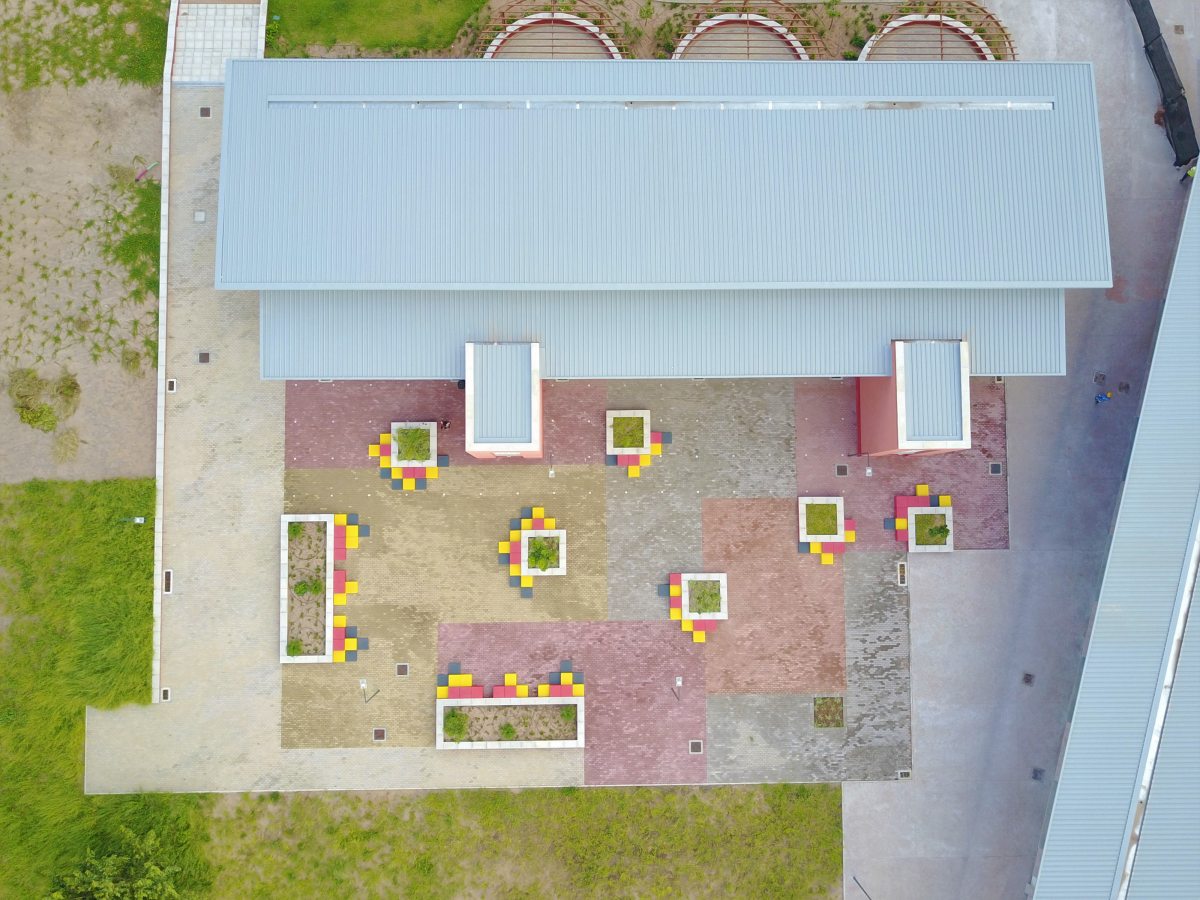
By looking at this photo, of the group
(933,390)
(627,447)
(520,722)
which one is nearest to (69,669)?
(520,722)

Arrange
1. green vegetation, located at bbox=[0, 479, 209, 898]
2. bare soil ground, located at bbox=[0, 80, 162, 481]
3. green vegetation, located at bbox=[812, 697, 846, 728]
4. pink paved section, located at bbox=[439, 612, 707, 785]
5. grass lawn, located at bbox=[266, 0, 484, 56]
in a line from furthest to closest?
grass lawn, located at bbox=[266, 0, 484, 56]
bare soil ground, located at bbox=[0, 80, 162, 481]
green vegetation, located at bbox=[812, 697, 846, 728]
pink paved section, located at bbox=[439, 612, 707, 785]
green vegetation, located at bbox=[0, 479, 209, 898]

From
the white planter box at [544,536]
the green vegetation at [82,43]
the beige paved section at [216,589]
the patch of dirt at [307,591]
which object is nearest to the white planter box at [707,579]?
the white planter box at [544,536]

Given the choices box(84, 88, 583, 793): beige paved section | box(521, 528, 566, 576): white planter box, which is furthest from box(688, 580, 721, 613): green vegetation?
box(84, 88, 583, 793): beige paved section

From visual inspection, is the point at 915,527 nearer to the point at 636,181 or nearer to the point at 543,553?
the point at 543,553

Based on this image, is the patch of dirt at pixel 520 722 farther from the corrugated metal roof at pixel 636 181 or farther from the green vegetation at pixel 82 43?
the green vegetation at pixel 82 43

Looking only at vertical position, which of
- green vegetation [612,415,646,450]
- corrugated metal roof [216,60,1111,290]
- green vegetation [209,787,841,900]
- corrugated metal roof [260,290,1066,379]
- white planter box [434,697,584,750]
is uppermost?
corrugated metal roof [216,60,1111,290]

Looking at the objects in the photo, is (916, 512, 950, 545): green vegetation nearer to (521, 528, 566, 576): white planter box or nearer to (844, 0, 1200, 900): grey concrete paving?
(844, 0, 1200, 900): grey concrete paving
